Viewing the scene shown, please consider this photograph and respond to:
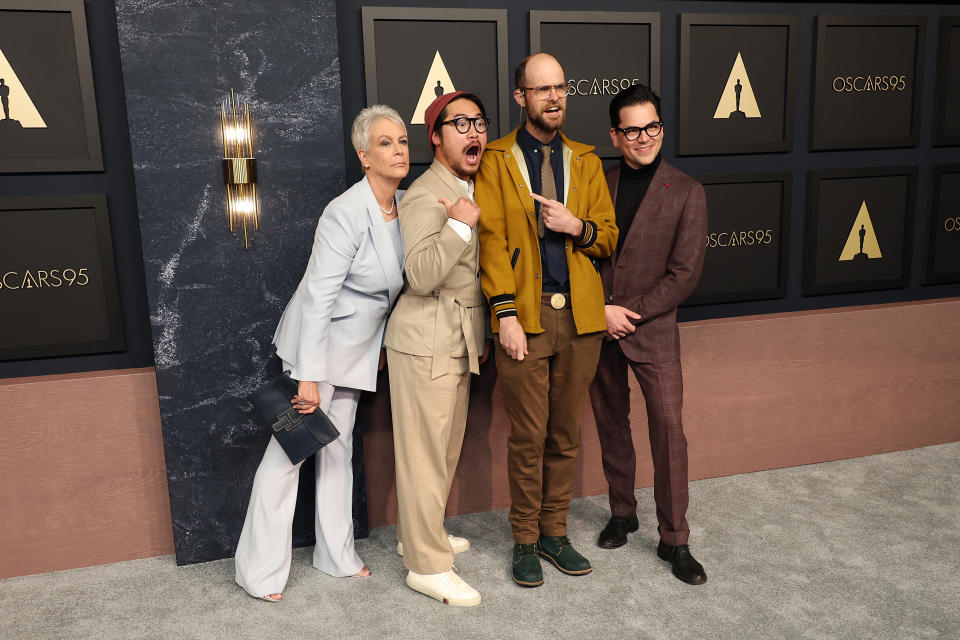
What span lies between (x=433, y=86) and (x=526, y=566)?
6.41 ft

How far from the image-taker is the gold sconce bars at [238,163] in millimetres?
2812

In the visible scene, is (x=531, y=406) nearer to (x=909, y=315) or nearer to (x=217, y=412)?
(x=217, y=412)

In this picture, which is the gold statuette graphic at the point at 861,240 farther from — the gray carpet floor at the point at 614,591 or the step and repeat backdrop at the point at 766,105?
the gray carpet floor at the point at 614,591

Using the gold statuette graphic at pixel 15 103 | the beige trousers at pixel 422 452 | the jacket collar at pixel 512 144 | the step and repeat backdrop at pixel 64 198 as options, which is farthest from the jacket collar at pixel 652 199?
the gold statuette graphic at pixel 15 103

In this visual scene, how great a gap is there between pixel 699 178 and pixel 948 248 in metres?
1.53

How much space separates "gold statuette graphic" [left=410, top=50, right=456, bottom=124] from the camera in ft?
10.4

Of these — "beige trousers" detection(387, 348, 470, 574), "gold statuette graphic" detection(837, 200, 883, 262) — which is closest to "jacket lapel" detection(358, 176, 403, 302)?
"beige trousers" detection(387, 348, 470, 574)

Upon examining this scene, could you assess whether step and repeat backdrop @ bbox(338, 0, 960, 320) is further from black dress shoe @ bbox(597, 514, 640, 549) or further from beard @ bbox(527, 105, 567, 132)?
black dress shoe @ bbox(597, 514, 640, 549)

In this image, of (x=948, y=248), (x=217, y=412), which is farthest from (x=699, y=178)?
(x=217, y=412)

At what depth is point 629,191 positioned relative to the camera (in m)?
2.91

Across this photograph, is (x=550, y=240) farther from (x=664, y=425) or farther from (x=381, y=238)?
(x=664, y=425)

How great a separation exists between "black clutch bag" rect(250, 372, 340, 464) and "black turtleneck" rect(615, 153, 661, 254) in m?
1.28

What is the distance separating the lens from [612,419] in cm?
314

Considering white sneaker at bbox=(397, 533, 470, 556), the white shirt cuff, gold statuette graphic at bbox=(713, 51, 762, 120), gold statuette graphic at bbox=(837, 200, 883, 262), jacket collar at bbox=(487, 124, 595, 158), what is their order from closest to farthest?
the white shirt cuff
jacket collar at bbox=(487, 124, 595, 158)
white sneaker at bbox=(397, 533, 470, 556)
gold statuette graphic at bbox=(713, 51, 762, 120)
gold statuette graphic at bbox=(837, 200, 883, 262)
